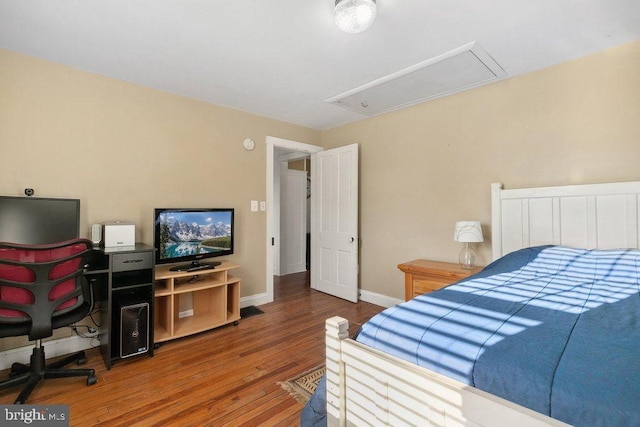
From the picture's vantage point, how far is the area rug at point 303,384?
1.92 meters

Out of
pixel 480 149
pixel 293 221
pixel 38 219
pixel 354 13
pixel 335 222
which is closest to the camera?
pixel 354 13

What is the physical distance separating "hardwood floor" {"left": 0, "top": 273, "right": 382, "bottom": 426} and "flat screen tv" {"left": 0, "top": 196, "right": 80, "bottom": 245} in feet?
3.39

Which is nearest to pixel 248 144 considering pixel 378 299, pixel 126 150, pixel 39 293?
pixel 126 150

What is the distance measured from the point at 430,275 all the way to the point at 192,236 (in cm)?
239

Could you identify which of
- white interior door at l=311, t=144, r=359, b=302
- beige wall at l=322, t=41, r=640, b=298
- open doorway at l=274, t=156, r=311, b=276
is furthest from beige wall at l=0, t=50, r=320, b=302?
open doorway at l=274, t=156, r=311, b=276

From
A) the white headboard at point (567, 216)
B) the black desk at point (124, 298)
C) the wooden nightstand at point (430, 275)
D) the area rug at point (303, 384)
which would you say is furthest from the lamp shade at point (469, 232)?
the black desk at point (124, 298)

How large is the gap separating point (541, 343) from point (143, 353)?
2.70m

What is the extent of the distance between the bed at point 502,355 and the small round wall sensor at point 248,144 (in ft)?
9.40

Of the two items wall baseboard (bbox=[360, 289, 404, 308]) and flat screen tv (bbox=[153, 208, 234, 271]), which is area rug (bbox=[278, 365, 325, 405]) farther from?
wall baseboard (bbox=[360, 289, 404, 308])

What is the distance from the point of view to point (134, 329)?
2344 mm

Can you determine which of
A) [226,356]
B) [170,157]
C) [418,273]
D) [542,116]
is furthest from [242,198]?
[542,116]

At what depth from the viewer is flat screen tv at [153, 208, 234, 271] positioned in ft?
9.11

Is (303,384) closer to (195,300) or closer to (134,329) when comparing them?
(134,329)

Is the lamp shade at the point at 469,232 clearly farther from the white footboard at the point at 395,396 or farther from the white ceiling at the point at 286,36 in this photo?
the white footboard at the point at 395,396
